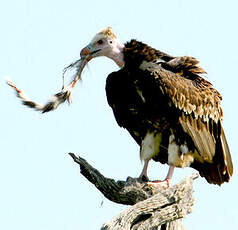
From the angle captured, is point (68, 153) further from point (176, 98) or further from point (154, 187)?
point (176, 98)

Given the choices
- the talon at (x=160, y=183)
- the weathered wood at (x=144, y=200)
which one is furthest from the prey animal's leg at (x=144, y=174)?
the weathered wood at (x=144, y=200)

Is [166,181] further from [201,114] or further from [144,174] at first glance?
[201,114]

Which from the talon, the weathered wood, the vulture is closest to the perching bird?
the vulture

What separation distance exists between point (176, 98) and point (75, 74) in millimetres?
1429

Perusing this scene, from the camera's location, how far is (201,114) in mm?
10180

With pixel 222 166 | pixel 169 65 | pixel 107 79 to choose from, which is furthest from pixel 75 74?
pixel 222 166

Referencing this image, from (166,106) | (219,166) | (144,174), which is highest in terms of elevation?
(166,106)

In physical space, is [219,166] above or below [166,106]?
below

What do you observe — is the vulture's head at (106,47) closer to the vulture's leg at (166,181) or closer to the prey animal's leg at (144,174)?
the prey animal's leg at (144,174)

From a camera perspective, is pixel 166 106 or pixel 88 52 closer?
pixel 166 106

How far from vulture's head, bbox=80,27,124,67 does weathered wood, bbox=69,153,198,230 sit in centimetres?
200

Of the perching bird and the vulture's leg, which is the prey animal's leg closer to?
the perching bird

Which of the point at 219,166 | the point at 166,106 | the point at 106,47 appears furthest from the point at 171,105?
the point at 106,47

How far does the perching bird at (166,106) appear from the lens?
9805 mm
